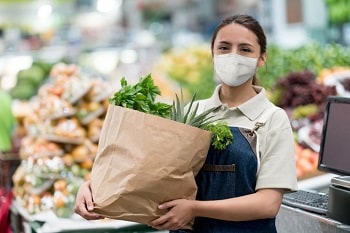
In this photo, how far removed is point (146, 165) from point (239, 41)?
552mm

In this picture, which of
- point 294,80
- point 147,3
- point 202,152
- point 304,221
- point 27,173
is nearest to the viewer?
point 202,152

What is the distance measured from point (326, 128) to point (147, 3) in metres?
14.5

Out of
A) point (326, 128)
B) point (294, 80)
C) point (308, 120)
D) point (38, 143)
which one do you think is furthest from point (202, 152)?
point (294, 80)

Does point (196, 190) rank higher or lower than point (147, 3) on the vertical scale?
lower

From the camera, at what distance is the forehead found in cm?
219

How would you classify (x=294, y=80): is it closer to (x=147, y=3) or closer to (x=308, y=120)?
(x=308, y=120)

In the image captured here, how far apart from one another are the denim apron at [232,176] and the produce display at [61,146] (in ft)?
6.26

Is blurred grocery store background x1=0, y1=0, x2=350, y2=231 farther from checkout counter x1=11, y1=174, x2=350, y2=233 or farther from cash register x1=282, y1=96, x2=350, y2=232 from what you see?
cash register x1=282, y1=96, x2=350, y2=232

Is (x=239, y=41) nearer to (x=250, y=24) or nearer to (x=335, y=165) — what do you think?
(x=250, y=24)

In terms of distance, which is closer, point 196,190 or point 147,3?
point 196,190

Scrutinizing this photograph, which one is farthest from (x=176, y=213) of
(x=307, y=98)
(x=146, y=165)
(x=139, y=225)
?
(x=307, y=98)

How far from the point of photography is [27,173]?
167 inches

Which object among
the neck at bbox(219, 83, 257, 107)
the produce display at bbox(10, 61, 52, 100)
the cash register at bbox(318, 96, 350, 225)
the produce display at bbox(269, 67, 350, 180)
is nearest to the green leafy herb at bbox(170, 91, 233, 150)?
the neck at bbox(219, 83, 257, 107)

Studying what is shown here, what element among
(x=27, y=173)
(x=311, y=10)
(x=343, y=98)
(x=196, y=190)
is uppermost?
(x=311, y=10)
